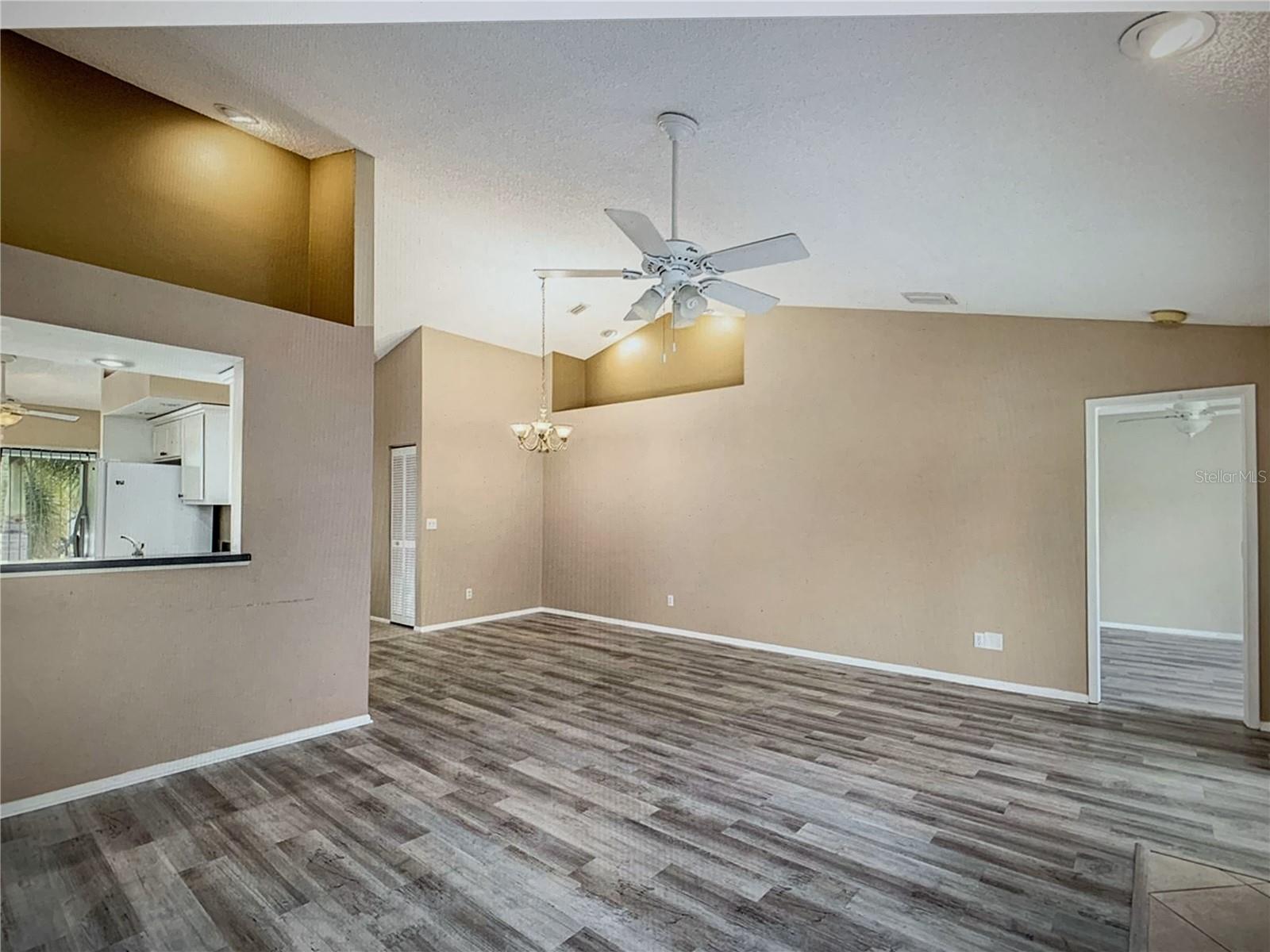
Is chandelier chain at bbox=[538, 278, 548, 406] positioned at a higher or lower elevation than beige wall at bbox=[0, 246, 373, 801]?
higher

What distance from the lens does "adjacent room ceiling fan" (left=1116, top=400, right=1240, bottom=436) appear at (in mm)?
5637

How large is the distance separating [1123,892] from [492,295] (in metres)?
6.32

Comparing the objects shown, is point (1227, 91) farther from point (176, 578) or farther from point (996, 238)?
point (176, 578)

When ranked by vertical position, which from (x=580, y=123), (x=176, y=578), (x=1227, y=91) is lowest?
(x=176, y=578)

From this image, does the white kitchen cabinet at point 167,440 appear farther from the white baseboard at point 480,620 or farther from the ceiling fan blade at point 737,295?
the ceiling fan blade at point 737,295

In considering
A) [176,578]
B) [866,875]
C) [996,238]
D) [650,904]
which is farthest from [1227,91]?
[176,578]

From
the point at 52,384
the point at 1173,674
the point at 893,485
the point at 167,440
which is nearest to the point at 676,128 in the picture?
the point at 893,485

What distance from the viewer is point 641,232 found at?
2.99 m

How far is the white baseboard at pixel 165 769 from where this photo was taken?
297cm

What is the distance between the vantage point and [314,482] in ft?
13.2

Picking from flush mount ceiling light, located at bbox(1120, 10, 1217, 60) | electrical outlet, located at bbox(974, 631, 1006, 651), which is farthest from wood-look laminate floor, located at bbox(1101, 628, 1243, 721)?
flush mount ceiling light, located at bbox(1120, 10, 1217, 60)

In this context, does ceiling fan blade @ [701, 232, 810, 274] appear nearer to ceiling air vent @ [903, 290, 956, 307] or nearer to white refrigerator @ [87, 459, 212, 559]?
ceiling air vent @ [903, 290, 956, 307]

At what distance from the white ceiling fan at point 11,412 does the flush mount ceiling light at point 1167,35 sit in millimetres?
5197

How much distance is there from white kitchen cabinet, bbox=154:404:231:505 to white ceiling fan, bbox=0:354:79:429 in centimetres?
108
